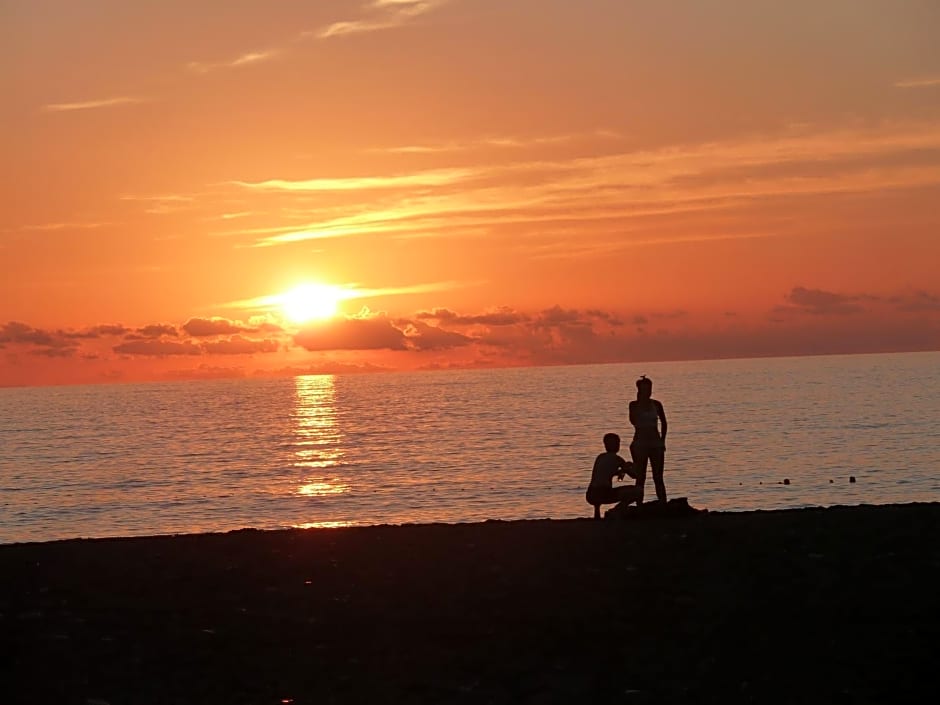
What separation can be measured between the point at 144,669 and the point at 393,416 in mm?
144216

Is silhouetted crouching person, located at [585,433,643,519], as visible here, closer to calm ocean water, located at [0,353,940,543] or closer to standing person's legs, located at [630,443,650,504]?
standing person's legs, located at [630,443,650,504]

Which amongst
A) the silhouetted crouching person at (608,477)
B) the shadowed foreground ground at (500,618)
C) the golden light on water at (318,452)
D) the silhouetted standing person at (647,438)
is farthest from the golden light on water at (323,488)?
the shadowed foreground ground at (500,618)

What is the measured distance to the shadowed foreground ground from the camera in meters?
10.8

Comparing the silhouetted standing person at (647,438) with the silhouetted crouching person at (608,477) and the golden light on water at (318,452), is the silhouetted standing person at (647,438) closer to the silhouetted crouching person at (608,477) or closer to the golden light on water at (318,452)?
the silhouetted crouching person at (608,477)

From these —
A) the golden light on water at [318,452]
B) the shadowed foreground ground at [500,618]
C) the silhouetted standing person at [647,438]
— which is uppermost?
the silhouetted standing person at [647,438]

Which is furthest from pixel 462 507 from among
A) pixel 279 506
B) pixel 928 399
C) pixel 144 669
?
pixel 928 399

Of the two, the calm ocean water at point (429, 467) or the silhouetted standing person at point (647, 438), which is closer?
the silhouetted standing person at point (647, 438)

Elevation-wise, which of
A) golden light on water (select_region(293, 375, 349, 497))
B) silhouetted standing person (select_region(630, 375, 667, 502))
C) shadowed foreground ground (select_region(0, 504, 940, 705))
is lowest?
golden light on water (select_region(293, 375, 349, 497))

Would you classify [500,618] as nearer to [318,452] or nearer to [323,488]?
[323,488]

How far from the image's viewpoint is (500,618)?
41.9 feet

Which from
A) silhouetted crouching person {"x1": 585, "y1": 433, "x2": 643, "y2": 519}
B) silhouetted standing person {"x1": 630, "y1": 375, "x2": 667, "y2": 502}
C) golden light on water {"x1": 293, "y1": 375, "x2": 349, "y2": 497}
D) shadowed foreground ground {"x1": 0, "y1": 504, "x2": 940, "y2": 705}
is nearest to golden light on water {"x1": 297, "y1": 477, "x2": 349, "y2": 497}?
golden light on water {"x1": 293, "y1": 375, "x2": 349, "y2": 497}

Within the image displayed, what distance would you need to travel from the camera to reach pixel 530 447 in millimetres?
84938

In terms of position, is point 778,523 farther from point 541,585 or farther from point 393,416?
point 393,416

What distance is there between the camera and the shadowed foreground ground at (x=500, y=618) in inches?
426
